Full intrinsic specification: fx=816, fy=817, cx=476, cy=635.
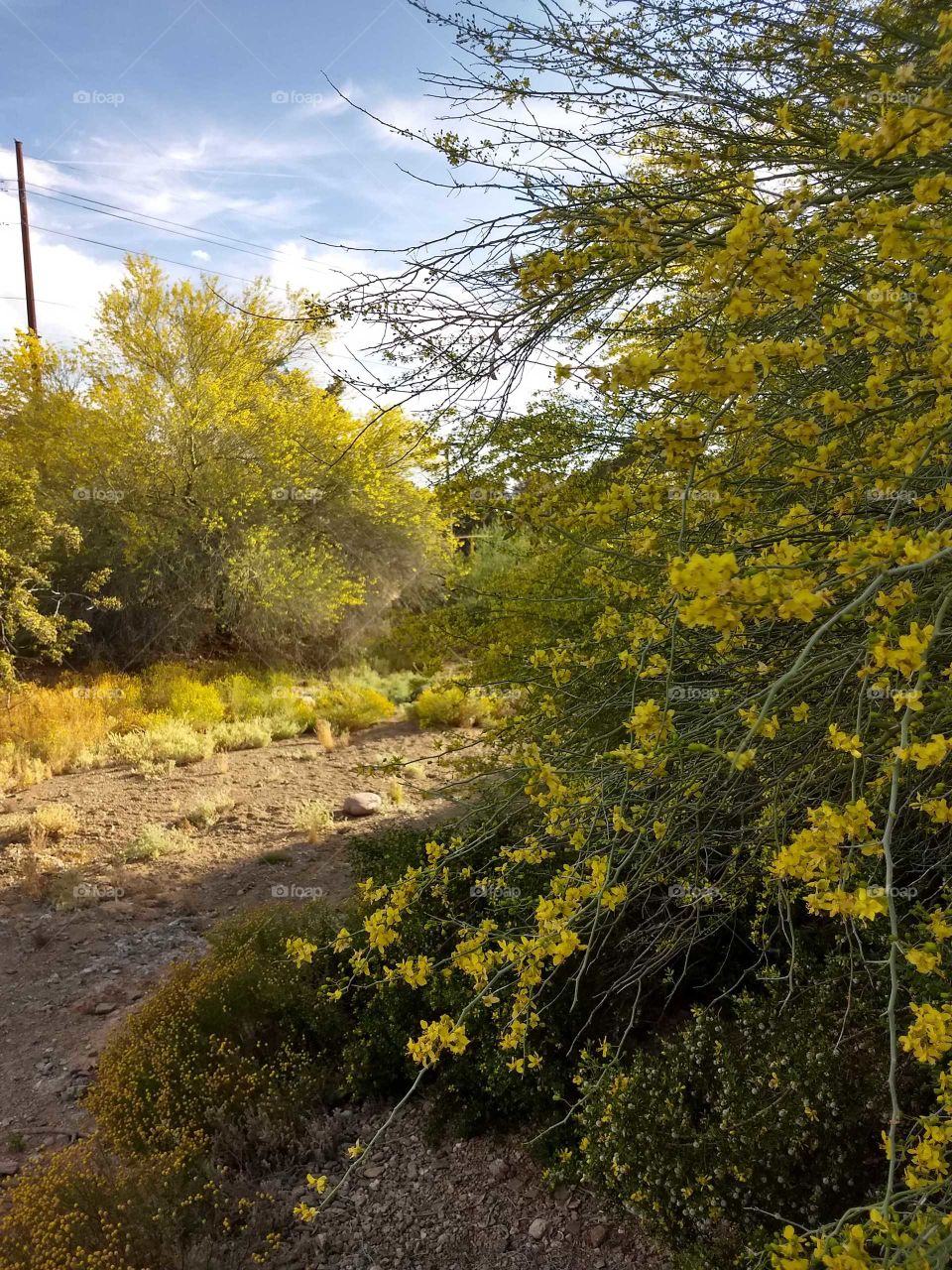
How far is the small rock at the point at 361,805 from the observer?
7875mm

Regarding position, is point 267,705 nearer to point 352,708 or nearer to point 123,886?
point 352,708

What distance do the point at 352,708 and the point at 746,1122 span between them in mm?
8893

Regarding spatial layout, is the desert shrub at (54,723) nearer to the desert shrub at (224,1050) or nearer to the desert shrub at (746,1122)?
the desert shrub at (224,1050)

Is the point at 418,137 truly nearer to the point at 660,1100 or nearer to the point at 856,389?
the point at 856,389

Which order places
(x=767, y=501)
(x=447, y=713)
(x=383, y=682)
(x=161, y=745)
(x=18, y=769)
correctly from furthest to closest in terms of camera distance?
(x=383, y=682) < (x=447, y=713) < (x=161, y=745) < (x=18, y=769) < (x=767, y=501)

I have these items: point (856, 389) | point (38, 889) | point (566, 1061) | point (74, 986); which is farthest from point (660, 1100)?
point (38, 889)

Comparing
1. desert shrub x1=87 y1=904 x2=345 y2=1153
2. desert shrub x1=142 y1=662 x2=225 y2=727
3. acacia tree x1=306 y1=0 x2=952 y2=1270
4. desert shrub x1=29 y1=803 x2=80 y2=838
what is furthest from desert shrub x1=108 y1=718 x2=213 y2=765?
acacia tree x1=306 y1=0 x2=952 y2=1270

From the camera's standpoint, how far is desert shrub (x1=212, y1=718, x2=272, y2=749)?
32.5 ft

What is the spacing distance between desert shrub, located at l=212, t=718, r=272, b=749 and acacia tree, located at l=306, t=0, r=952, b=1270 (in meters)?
7.14

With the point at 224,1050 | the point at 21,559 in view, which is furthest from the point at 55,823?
the point at 224,1050

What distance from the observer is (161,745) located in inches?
365

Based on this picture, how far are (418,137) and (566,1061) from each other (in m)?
3.52

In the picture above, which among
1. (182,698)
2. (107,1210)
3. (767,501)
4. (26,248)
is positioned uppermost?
(26,248)

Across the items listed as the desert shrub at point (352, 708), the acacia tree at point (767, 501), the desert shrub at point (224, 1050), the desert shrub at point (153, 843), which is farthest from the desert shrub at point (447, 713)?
the acacia tree at point (767, 501)
